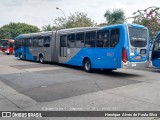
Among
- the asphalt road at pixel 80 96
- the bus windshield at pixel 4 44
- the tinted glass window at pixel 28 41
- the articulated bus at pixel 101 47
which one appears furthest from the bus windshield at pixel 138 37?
the bus windshield at pixel 4 44

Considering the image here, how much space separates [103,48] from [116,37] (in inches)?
51.2

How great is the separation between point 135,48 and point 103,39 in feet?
6.80

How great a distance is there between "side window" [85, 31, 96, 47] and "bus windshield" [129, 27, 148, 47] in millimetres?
2698

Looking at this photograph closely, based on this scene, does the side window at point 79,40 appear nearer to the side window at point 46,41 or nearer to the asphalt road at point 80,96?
the side window at point 46,41

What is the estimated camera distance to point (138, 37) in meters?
13.3

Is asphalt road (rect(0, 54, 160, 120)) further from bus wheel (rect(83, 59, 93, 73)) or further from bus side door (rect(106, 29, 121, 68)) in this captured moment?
bus wheel (rect(83, 59, 93, 73))

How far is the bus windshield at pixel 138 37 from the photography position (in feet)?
42.4

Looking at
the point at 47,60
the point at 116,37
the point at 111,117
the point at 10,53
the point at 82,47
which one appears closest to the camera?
the point at 111,117

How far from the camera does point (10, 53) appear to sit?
4022cm

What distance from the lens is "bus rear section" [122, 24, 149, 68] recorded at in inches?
494

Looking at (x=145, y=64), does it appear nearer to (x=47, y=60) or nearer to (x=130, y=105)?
(x=130, y=105)

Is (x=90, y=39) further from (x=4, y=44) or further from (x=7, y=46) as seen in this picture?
(x=4, y=44)

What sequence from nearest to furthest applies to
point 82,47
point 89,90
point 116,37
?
point 89,90
point 116,37
point 82,47

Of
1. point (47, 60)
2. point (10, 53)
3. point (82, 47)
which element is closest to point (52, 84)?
point (82, 47)
